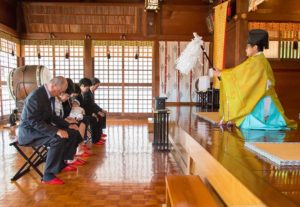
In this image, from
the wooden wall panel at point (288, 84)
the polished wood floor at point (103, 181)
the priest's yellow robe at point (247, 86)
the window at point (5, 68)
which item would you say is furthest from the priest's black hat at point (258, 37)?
the window at point (5, 68)

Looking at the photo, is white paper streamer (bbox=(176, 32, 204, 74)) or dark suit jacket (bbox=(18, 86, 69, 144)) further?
white paper streamer (bbox=(176, 32, 204, 74))

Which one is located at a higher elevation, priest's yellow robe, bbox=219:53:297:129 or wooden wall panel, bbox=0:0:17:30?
wooden wall panel, bbox=0:0:17:30

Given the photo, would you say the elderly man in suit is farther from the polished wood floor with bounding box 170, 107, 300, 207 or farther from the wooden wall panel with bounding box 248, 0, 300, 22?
the wooden wall panel with bounding box 248, 0, 300, 22

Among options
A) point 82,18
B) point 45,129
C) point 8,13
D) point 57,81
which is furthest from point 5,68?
point 45,129

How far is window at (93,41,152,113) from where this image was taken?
806cm

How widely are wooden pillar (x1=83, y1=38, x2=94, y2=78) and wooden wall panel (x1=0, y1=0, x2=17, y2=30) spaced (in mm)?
1915

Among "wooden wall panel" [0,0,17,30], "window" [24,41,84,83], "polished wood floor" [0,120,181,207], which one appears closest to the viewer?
"polished wood floor" [0,120,181,207]

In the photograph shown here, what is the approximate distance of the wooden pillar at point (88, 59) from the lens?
25.9 feet

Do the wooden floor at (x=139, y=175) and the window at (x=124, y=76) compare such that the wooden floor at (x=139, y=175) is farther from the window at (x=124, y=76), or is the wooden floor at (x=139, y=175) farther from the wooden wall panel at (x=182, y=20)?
the wooden wall panel at (x=182, y=20)

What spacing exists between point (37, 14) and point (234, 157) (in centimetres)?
754

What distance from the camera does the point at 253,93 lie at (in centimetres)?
255

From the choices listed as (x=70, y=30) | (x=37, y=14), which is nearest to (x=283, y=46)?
(x=70, y=30)

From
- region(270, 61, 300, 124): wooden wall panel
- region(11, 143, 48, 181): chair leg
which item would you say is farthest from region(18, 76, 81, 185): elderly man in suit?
→ region(270, 61, 300, 124): wooden wall panel

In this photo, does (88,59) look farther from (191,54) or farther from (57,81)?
(57,81)
